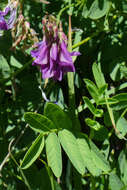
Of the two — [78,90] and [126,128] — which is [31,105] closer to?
[78,90]

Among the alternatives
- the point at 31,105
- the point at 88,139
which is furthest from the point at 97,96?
the point at 31,105

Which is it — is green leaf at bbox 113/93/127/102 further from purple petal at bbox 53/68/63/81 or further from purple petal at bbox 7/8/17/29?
purple petal at bbox 7/8/17/29

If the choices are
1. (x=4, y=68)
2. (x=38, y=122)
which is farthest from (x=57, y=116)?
(x=4, y=68)

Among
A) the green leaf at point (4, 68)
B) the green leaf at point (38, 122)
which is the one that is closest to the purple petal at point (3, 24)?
the green leaf at point (4, 68)

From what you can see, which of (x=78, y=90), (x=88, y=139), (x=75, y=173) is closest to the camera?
(x=88, y=139)

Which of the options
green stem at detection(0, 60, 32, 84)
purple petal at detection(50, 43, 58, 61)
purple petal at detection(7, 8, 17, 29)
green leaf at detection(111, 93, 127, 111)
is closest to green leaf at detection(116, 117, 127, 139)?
green leaf at detection(111, 93, 127, 111)
